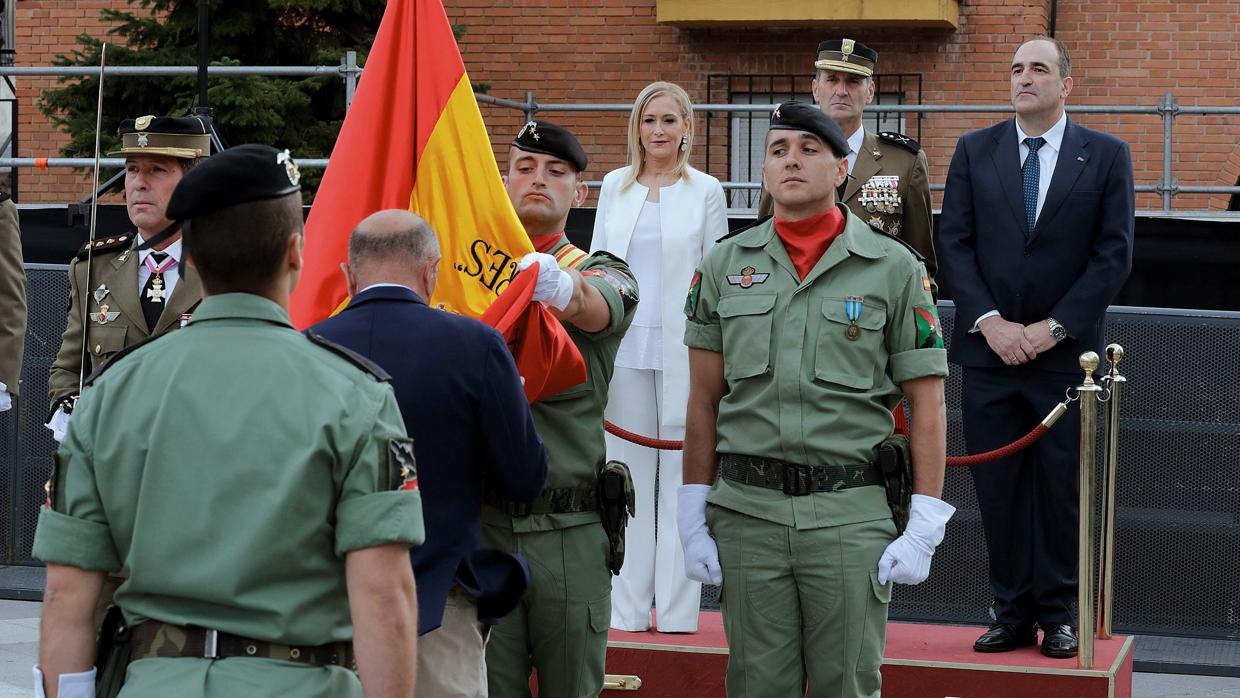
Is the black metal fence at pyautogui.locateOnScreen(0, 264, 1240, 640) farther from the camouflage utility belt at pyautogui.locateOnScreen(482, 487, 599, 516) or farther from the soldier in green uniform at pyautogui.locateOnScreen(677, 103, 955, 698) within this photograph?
the camouflage utility belt at pyautogui.locateOnScreen(482, 487, 599, 516)

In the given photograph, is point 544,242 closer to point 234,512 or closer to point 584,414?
point 584,414

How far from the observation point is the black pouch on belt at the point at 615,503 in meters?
4.34

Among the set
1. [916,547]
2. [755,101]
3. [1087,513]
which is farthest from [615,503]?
[755,101]

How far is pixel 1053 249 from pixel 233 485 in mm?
3900

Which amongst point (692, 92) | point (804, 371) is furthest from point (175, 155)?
point (692, 92)

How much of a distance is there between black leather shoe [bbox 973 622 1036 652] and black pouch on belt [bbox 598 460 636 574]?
174 cm

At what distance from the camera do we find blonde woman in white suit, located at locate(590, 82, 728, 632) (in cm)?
569

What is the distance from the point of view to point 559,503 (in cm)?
429

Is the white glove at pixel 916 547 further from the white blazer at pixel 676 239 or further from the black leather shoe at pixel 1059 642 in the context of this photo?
the white blazer at pixel 676 239

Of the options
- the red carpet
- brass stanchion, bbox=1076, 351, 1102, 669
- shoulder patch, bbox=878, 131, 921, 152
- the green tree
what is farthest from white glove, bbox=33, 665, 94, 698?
the green tree

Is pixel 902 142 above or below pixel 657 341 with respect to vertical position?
above

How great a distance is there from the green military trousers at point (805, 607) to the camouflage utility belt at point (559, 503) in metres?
0.40

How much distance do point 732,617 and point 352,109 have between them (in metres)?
1.76

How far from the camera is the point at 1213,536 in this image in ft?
24.0
